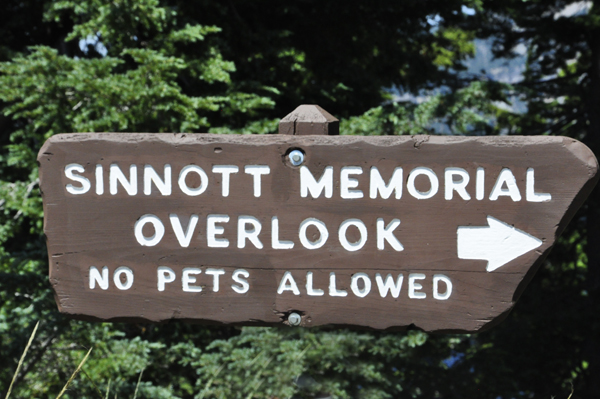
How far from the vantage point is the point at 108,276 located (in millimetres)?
1489

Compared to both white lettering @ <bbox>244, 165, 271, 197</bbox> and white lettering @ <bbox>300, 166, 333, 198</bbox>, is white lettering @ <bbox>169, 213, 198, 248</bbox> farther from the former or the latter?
white lettering @ <bbox>300, 166, 333, 198</bbox>

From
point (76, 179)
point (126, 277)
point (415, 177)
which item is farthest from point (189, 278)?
point (415, 177)

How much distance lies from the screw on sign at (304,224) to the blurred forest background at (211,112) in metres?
2.53

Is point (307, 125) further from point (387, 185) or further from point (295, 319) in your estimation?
point (295, 319)

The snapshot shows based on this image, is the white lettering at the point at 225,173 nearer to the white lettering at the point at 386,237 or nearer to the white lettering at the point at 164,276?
Result: the white lettering at the point at 164,276

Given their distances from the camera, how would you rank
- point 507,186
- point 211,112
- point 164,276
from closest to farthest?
point 507,186, point 164,276, point 211,112

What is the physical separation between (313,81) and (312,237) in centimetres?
480

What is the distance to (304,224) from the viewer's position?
145cm

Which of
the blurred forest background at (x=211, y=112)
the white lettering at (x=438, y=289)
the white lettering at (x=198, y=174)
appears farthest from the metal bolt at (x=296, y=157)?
the blurred forest background at (x=211, y=112)

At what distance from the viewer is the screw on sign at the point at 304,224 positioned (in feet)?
4.53

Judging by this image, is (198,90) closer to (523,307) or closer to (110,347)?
(110,347)

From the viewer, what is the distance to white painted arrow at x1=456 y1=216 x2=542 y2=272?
1375mm

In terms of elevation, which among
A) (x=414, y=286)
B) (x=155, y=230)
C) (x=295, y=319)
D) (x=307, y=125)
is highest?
(x=307, y=125)

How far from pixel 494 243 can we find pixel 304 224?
1.55 ft
